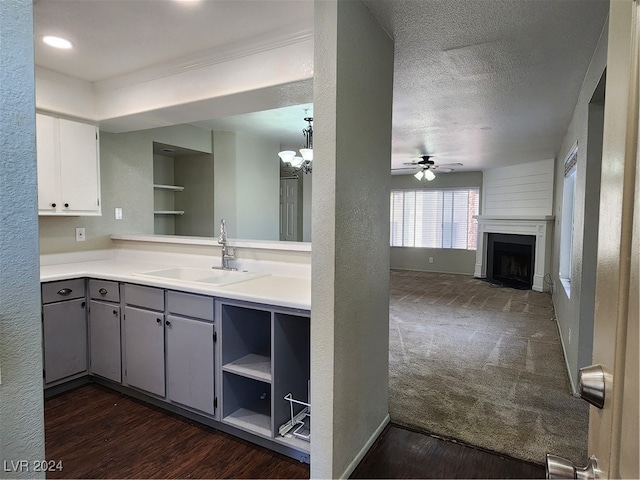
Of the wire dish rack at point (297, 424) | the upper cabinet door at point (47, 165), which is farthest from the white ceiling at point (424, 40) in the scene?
the wire dish rack at point (297, 424)

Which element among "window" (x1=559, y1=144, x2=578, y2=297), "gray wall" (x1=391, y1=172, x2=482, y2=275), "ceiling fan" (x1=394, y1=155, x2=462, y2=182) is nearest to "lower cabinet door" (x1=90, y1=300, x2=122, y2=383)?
"window" (x1=559, y1=144, x2=578, y2=297)

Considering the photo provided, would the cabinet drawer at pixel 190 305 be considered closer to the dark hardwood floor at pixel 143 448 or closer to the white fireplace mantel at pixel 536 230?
the dark hardwood floor at pixel 143 448

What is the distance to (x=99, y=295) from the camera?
9.25 feet

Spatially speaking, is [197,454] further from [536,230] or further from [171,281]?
[536,230]

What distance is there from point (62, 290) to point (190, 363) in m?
1.19

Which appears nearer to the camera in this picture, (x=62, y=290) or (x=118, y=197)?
(x=62, y=290)

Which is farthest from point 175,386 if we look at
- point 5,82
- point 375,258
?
point 5,82

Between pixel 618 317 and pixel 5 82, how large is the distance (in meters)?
1.17

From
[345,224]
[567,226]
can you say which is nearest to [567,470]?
[345,224]

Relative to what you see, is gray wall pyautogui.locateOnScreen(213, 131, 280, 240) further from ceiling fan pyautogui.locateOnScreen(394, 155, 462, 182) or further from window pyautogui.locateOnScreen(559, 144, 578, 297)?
window pyautogui.locateOnScreen(559, 144, 578, 297)

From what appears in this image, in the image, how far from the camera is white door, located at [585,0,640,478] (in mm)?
487

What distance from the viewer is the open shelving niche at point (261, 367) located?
6.80 feet

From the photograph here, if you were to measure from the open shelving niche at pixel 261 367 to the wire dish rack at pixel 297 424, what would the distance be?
0.04 ft

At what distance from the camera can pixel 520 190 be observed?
7.36 m
